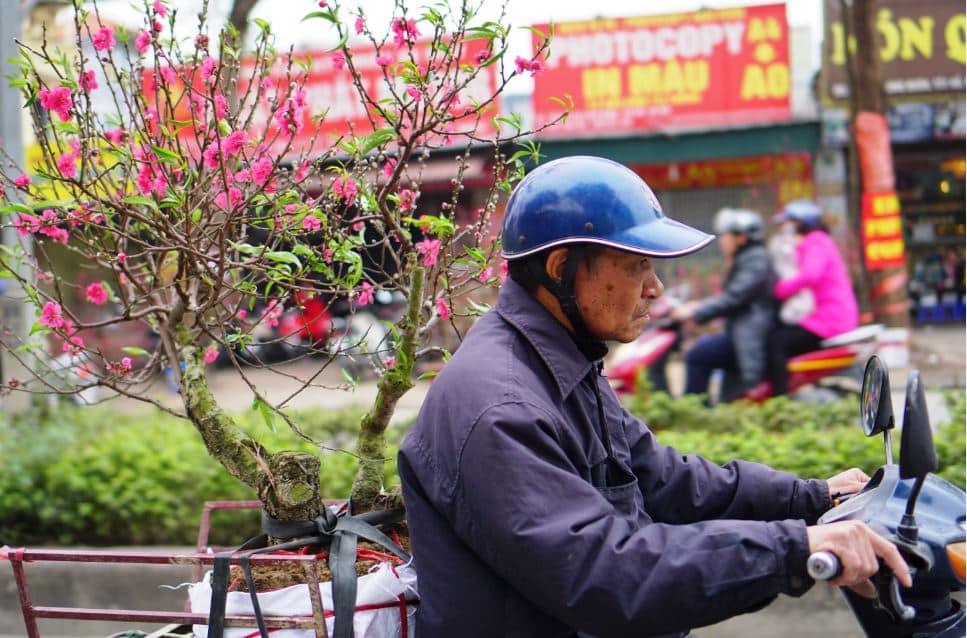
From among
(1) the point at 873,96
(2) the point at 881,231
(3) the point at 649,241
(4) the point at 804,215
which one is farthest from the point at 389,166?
(2) the point at 881,231

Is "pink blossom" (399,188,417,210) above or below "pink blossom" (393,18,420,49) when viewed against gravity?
below

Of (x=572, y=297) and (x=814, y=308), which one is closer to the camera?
(x=572, y=297)

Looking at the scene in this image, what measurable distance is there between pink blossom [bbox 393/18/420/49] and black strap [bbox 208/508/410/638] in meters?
1.17

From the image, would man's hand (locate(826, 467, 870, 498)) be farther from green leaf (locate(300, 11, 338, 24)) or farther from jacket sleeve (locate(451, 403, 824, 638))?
green leaf (locate(300, 11, 338, 24))

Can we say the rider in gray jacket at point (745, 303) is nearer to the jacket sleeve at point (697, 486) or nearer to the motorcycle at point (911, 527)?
the jacket sleeve at point (697, 486)

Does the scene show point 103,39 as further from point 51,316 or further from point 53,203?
point 51,316

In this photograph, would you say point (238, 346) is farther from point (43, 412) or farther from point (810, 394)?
point (810, 394)

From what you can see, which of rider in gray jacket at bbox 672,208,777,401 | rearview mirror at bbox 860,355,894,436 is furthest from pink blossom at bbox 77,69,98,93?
rider in gray jacket at bbox 672,208,777,401

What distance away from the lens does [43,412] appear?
23.3 ft

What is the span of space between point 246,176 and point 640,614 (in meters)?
1.55

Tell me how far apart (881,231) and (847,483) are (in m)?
9.06

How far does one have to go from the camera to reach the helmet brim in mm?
1921

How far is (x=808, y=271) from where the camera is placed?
7.86 m

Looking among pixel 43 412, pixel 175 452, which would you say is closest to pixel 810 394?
pixel 175 452
